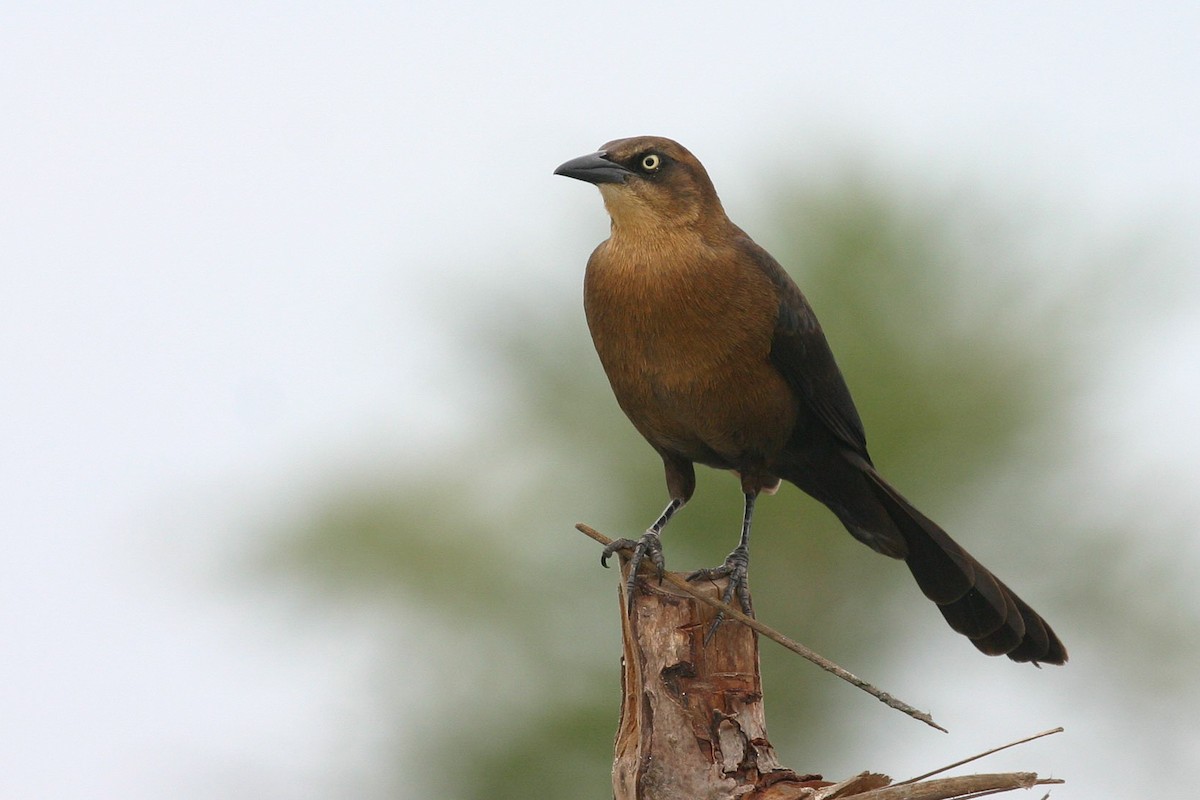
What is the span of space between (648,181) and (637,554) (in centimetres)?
160

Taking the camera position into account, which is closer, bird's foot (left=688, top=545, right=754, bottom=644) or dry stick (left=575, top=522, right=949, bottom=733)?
dry stick (left=575, top=522, right=949, bottom=733)

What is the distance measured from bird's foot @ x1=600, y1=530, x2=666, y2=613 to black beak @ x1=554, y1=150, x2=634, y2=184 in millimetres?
1442

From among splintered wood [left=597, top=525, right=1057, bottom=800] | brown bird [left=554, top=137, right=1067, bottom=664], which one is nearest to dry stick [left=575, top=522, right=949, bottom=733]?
splintered wood [left=597, top=525, right=1057, bottom=800]

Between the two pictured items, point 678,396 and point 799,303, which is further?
point 799,303

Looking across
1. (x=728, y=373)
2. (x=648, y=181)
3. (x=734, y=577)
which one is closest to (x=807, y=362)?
(x=728, y=373)

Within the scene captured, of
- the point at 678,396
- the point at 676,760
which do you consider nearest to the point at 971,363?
the point at 678,396

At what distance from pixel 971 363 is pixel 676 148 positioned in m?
7.04

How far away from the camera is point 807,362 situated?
217 inches

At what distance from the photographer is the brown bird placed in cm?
520

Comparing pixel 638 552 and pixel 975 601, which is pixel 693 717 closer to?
pixel 638 552

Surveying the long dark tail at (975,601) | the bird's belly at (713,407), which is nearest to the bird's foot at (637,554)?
the bird's belly at (713,407)

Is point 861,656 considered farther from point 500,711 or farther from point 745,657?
point 745,657

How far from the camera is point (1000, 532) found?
36.8 ft

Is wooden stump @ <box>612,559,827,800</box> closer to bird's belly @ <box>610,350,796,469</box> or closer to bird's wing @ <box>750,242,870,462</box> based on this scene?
bird's belly @ <box>610,350,796,469</box>
